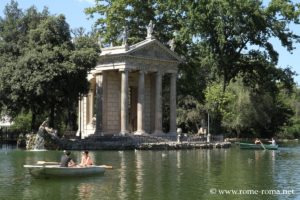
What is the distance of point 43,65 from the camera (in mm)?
51781

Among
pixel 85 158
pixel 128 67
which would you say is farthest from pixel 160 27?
pixel 85 158

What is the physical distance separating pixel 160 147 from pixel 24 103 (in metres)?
14.3

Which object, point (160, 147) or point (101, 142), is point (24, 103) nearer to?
point (101, 142)

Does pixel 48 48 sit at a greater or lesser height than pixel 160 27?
lesser

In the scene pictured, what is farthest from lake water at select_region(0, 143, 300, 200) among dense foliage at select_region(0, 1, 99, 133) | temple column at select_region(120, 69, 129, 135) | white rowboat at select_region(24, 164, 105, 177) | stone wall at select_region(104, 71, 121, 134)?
stone wall at select_region(104, 71, 121, 134)

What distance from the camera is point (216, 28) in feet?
216

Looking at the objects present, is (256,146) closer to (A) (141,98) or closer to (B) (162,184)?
(A) (141,98)

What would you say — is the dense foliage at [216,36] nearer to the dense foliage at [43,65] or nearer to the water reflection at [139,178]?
the dense foliage at [43,65]

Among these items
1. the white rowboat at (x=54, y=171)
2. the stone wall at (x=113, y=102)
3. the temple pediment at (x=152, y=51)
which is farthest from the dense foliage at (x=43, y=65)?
the white rowboat at (x=54, y=171)

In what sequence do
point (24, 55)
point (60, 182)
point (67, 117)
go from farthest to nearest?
point (67, 117)
point (24, 55)
point (60, 182)

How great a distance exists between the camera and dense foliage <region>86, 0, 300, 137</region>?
218 feet

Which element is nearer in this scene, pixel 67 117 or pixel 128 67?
pixel 128 67

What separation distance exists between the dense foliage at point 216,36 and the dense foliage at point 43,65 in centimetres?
1555

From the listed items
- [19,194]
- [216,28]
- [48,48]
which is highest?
[216,28]
